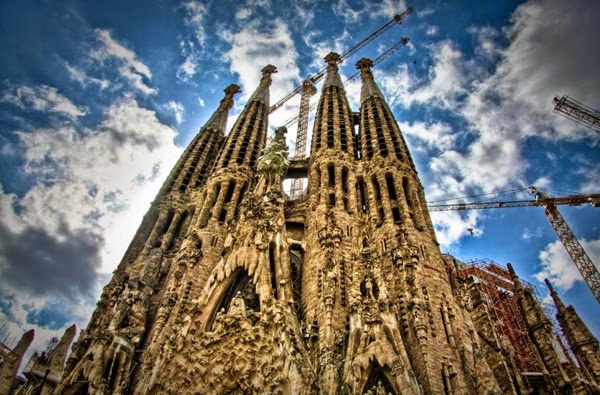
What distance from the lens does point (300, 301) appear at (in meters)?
18.7

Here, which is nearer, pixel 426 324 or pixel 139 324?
pixel 426 324

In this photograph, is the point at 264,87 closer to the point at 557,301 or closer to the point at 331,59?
the point at 331,59

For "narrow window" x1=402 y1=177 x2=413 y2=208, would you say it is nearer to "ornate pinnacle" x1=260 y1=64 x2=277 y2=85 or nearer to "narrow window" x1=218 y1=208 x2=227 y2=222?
"narrow window" x1=218 y1=208 x2=227 y2=222

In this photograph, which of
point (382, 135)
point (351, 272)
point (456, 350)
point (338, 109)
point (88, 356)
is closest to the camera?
point (456, 350)

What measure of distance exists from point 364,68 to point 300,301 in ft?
91.0

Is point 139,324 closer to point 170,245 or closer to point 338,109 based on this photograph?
point 170,245

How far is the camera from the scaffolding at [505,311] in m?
25.8

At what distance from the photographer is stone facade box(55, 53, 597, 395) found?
45.2 feet

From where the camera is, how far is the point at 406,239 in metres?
18.5

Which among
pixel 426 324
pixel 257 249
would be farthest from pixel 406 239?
pixel 257 249

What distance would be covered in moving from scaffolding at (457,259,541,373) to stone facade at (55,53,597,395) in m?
6.39

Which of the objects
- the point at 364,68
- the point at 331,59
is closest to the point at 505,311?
the point at 364,68

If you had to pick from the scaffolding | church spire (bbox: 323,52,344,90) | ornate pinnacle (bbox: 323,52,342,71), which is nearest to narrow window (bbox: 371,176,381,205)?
the scaffolding

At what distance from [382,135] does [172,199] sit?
14.4 metres
